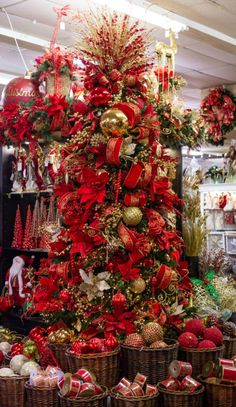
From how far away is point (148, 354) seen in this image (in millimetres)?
2822

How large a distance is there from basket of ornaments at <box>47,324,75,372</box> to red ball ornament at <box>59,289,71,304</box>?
0.15 m

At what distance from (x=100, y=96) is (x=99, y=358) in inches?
55.5

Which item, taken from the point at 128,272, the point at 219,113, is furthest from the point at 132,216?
the point at 219,113

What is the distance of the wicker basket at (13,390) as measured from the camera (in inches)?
113

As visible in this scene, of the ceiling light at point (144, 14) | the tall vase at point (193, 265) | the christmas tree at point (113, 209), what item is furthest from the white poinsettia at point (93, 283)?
the tall vase at point (193, 265)

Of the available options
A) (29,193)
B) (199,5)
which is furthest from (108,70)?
(29,193)

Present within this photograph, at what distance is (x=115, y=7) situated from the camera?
4785 mm

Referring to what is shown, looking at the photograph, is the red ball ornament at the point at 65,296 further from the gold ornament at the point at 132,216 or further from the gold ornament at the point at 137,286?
the gold ornament at the point at 132,216

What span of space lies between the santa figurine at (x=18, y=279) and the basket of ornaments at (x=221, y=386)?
312 cm

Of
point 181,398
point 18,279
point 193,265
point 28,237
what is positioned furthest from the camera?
point 28,237

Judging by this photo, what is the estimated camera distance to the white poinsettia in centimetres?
313

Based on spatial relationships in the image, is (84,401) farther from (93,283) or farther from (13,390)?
(93,283)

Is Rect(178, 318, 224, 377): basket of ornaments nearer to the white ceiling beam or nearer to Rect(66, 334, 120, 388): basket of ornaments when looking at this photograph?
Rect(66, 334, 120, 388): basket of ornaments

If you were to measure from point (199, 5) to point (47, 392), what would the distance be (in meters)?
3.78
